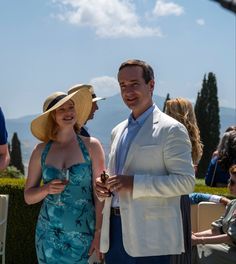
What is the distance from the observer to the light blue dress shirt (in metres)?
2.99

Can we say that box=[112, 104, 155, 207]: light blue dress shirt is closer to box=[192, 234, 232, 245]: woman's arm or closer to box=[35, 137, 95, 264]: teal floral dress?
box=[35, 137, 95, 264]: teal floral dress

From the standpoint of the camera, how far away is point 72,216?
344 cm

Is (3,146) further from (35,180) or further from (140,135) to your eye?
(140,135)

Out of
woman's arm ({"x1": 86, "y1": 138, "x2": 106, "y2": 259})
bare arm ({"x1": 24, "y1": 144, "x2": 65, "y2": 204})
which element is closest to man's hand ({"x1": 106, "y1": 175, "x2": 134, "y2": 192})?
woman's arm ({"x1": 86, "y1": 138, "x2": 106, "y2": 259})

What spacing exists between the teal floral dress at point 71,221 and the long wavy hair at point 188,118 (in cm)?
95

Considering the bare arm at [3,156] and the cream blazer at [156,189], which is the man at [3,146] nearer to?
the bare arm at [3,156]

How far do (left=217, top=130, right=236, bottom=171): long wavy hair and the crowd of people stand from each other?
2.25 metres

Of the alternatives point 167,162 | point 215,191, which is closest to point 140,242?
point 167,162

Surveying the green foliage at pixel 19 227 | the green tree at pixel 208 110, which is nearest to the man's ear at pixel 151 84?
the green foliage at pixel 19 227

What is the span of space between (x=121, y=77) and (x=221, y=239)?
2.17 m

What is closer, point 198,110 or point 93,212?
point 93,212

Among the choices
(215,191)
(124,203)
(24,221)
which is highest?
(124,203)

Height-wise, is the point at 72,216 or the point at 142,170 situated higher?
the point at 142,170

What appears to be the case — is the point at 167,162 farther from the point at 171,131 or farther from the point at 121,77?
the point at 121,77
